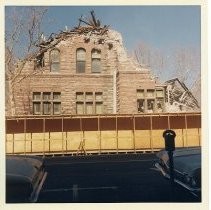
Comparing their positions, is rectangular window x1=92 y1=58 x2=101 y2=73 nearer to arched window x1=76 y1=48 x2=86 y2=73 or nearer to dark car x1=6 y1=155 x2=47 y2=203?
arched window x1=76 y1=48 x2=86 y2=73

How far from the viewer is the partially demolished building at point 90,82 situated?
23.1 feet

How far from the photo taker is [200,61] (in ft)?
22.0

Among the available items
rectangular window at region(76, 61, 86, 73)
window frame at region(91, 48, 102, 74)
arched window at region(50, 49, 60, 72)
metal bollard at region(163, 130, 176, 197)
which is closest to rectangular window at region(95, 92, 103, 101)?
window frame at region(91, 48, 102, 74)

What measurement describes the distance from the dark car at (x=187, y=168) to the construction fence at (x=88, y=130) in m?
0.56

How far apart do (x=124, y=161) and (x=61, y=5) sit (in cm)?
315

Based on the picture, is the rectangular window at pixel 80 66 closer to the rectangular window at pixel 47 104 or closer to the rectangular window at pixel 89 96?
the rectangular window at pixel 89 96

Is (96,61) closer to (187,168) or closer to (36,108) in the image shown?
(36,108)

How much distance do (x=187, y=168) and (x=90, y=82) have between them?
250 centimetres

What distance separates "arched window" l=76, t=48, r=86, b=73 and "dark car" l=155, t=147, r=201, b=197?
7.52 ft

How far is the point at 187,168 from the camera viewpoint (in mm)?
5797

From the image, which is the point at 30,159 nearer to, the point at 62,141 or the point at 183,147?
the point at 62,141

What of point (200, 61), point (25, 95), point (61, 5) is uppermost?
point (61, 5)

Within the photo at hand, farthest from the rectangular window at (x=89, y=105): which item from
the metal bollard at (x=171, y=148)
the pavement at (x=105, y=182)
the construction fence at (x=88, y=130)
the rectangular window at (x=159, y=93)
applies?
the metal bollard at (x=171, y=148)
